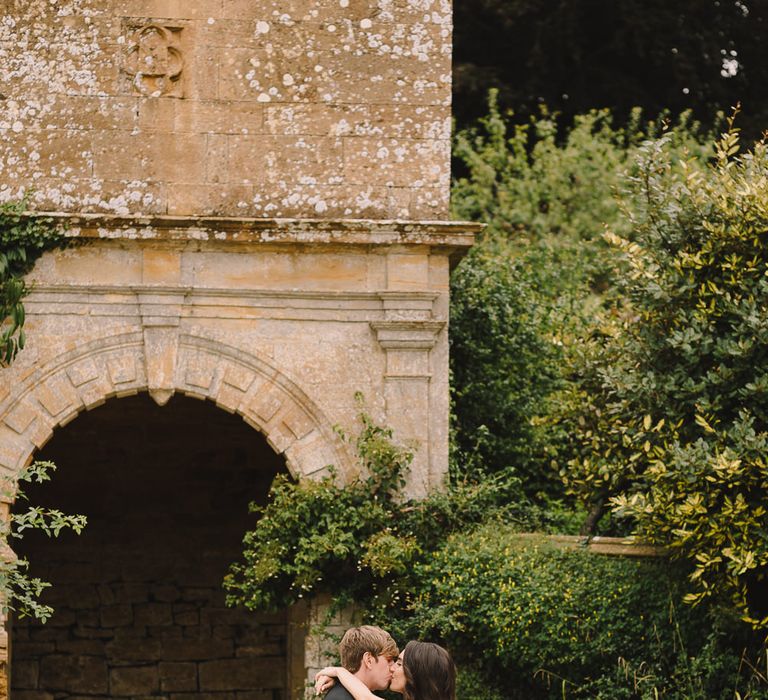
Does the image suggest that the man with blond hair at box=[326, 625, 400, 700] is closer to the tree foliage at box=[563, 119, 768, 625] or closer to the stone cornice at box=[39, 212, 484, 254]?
the tree foliage at box=[563, 119, 768, 625]

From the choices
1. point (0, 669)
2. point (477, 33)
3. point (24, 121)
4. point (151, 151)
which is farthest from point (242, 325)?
point (477, 33)

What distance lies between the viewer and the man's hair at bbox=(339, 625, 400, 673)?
20.4 feet

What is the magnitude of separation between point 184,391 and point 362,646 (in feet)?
13.7

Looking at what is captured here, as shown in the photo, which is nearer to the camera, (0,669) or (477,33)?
(0,669)

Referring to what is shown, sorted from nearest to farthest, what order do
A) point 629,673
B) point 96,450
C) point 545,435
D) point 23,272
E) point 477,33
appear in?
1. point 629,673
2. point 23,272
3. point 545,435
4. point 96,450
5. point 477,33

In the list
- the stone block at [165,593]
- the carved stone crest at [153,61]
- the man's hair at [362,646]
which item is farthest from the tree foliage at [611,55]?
the man's hair at [362,646]

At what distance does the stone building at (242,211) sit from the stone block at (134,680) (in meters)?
3.60

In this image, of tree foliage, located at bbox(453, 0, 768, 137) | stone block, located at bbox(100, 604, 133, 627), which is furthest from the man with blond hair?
tree foliage, located at bbox(453, 0, 768, 137)

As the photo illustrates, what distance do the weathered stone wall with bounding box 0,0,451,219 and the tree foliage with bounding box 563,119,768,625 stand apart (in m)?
1.59

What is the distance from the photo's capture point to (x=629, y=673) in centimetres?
912

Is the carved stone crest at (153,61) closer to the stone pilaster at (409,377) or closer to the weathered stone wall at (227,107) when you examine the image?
the weathered stone wall at (227,107)

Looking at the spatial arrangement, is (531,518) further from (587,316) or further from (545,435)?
(587,316)

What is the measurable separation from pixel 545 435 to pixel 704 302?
328cm

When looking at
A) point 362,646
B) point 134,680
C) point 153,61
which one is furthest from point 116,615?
point 362,646
